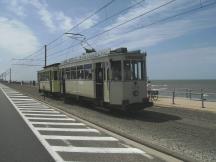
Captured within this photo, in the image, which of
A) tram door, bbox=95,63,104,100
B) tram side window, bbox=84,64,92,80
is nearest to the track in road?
tram door, bbox=95,63,104,100

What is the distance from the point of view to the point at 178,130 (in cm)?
1471

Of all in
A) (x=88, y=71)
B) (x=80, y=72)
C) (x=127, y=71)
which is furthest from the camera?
(x=80, y=72)

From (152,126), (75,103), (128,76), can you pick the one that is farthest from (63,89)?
(152,126)

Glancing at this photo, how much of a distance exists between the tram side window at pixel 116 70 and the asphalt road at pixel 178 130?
1983mm

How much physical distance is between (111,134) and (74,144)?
2.45 metres

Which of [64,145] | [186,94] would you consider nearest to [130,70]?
[64,145]

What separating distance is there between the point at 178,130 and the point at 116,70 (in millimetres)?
6915

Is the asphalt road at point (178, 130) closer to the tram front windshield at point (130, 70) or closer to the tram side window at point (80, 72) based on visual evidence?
the tram front windshield at point (130, 70)

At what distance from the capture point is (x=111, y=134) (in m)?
14.2

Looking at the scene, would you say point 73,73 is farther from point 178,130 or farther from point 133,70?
point 178,130

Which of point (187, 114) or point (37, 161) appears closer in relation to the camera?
point (37, 161)

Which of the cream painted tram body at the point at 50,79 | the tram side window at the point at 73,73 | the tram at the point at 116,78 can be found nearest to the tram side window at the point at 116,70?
the tram at the point at 116,78

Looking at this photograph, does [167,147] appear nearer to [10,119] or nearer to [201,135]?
[201,135]

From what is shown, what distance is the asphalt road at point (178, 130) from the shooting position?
11.0 meters
